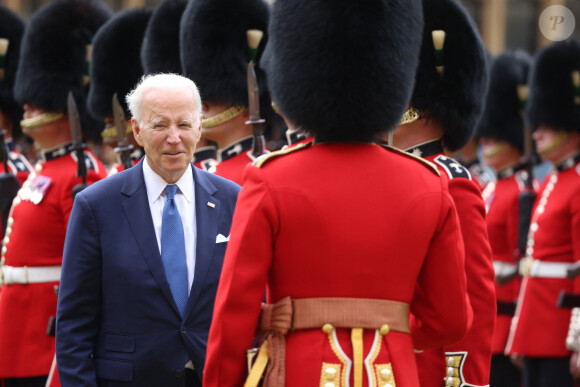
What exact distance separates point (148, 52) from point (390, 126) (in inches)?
122

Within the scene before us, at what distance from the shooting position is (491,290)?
3518mm

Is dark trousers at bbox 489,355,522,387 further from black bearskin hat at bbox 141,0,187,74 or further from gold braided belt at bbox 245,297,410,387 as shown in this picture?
gold braided belt at bbox 245,297,410,387

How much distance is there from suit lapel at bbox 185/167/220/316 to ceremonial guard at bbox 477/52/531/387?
3.86 meters

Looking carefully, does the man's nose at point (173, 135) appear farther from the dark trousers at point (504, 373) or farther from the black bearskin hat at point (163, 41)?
the dark trousers at point (504, 373)

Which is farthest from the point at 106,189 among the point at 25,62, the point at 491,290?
the point at 25,62

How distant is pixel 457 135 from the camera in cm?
405

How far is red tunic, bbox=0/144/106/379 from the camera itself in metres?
4.94

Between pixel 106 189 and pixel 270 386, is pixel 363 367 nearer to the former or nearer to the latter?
pixel 270 386

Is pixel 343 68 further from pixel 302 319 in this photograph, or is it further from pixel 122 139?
pixel 122 139

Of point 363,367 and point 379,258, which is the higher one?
point 379,258

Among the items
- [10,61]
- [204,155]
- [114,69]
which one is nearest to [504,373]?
[204,155]

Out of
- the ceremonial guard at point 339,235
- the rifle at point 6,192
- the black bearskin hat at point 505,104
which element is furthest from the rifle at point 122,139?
the black bearskin hat at point 505,104

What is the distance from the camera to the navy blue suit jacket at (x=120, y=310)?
313 cm

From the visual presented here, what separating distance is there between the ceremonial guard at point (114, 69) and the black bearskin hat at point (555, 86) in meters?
2.63
